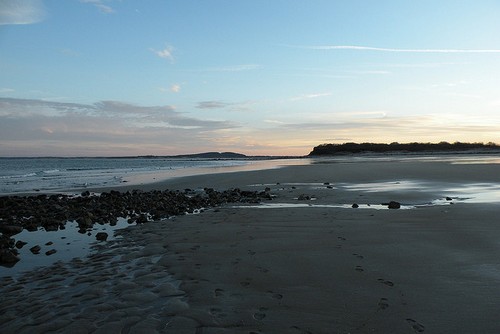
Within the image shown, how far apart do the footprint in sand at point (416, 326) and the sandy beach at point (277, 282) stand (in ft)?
0.03

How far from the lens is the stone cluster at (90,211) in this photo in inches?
380

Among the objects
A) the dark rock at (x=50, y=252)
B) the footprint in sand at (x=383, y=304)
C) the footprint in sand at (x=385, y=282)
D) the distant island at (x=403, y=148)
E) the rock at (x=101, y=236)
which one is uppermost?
the distant island at (x=403, y=148)

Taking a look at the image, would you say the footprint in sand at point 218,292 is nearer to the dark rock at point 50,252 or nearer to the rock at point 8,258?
the rock at point 8,258

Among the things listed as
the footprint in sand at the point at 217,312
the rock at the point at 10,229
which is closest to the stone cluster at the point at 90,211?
the rock at the point at 10,229

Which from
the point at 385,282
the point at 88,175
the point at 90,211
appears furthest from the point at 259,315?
the point at 88,175

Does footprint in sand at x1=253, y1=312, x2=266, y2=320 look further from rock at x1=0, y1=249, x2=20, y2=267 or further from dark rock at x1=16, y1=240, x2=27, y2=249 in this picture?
dark rock at x1=16, y1=240, x2=27, y2=249

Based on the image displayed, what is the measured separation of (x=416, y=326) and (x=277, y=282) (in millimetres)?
1930

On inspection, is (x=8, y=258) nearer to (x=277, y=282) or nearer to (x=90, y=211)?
(x=277, y=282)

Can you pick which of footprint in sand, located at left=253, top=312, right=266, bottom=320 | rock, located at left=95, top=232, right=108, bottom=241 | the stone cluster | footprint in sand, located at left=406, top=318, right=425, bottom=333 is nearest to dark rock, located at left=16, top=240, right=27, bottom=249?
the stone cluster

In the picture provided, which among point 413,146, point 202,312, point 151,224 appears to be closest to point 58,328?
point 202,312

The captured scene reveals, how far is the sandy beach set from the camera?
4.05 metres

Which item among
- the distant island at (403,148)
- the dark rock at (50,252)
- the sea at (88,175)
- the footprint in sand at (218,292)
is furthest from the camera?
the distant island at (403,148)

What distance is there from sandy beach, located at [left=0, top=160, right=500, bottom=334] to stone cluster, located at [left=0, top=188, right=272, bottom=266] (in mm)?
1812

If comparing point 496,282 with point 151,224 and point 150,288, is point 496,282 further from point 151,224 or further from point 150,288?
point 151,224
